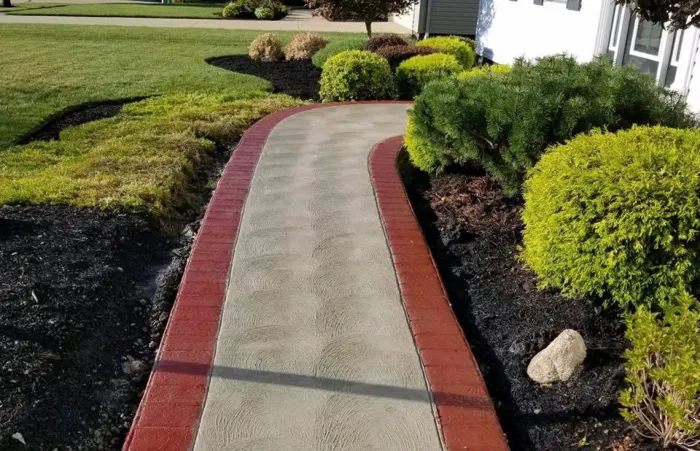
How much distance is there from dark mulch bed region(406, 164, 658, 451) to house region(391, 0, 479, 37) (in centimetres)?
1519

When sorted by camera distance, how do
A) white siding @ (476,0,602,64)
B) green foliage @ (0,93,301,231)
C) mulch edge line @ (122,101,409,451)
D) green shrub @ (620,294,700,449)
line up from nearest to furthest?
1. green shrub @ (620,294,700,449)
2. mulch edge line @ (122,101,409,451)
3. green foliage @ (0,93,301,231)
4. white siding @ (476,0,602,64)

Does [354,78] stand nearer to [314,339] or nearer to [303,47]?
[303,47]

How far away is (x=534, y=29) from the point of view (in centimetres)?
1127

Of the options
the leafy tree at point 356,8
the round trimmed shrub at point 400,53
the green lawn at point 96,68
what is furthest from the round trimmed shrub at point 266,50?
the round trimmed shrub at point 400,53

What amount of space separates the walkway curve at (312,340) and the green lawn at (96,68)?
4.32 meters

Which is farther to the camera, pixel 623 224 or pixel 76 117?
pixel 76 117

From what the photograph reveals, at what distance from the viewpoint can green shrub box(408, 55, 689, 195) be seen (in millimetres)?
4801

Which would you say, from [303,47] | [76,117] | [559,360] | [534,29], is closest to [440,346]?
[559,360]

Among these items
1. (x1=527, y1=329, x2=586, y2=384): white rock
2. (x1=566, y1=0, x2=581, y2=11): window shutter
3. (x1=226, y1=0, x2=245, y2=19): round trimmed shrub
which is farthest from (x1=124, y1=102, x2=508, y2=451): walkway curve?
(x1=226, y1=0, x2=245, y2=19): round trimmed shrub

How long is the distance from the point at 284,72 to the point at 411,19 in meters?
10.4

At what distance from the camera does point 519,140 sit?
4.85 metres

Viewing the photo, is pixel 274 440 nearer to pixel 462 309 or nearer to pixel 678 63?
pixel 462 309

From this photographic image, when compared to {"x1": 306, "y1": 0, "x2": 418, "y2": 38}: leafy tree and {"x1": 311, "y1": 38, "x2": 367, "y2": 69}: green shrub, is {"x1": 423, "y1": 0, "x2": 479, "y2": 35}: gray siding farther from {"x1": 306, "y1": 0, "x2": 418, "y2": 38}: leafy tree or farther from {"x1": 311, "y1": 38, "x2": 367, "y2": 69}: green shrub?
{"x1": 311, "y1": 38, "x2": 367, "y2": 69}: green shrub

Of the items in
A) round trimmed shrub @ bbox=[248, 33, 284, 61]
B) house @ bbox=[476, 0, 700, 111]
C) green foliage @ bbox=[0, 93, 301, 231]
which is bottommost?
green foliage @ bbox=[0, 93, 301, 231]
